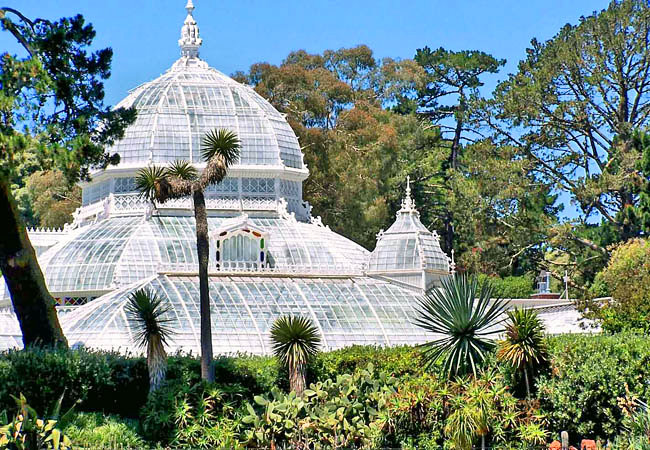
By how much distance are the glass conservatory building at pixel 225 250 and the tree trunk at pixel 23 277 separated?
8611mm

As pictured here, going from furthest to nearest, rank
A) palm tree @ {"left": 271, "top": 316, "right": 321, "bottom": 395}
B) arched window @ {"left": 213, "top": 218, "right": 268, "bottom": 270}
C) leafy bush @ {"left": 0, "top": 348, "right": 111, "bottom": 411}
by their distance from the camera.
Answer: arched window @ {"left": 213, "top": 218, "right": 268, "bottom": 270} → palm tree @ {"left": 271, "top": 316, "right": 321, "bottom": 395} → leafy bush @ {"left": 0, "top": 348, "right": 111, "bottom": 411}

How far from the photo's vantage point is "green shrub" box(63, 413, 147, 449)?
33375 mm

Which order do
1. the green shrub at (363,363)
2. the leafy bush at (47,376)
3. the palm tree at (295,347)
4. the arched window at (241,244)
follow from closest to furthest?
the leafy bush at (47,376) → the palm tree at (295,347) → the green shrub at (363,363) → the arched window at (241,244)

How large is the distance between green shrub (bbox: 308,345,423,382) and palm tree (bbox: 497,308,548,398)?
3.10 metres

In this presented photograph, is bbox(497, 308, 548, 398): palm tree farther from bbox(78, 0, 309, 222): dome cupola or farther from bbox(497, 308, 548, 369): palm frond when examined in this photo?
bbox(78, 0, 309, 222): dome cupola

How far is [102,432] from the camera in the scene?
1342 inches

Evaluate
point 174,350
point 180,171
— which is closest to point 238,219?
point 174,350

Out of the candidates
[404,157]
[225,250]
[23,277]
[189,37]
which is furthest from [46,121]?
[404,157]

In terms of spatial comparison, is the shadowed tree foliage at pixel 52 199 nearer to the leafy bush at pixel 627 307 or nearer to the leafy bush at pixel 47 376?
the leafy bush at pixel 627 307

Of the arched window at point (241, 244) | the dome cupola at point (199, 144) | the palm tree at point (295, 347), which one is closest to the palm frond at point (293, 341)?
the palm tree at point (295, 347)

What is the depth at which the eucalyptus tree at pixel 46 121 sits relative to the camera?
31.5m

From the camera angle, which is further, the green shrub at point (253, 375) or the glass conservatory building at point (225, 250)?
the glass conservatory building at point (225, 250)

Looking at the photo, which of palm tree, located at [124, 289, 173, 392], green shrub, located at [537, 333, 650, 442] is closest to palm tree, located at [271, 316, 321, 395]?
palm tree, located at [124, 289, 173, 392]

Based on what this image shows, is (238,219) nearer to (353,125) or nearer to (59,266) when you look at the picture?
(59,266)
